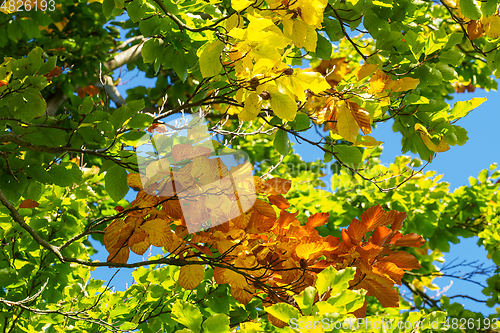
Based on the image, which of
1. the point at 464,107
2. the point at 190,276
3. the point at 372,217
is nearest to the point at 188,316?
the point at 190,276

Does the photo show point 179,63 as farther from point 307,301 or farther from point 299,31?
point 307,301

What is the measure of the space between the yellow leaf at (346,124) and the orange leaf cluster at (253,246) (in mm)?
285

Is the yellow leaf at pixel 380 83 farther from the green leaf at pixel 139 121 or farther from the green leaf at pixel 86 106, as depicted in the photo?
the green leaf at pixel 86 106

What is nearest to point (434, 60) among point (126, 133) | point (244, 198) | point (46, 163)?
point (244, 198)

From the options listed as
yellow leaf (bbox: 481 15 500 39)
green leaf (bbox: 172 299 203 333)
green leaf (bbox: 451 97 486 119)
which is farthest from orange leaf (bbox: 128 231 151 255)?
yellow leaf (bbox: 481 15 500 39)

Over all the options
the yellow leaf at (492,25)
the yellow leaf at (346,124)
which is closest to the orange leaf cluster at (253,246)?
the yellow leaf at (346,124)

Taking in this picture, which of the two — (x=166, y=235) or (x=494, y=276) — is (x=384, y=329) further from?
(x=494, y=276)

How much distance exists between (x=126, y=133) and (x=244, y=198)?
53 cm

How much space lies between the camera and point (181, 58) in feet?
5.62

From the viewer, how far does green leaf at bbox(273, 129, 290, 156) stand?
1631 mm

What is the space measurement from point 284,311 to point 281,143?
79 cm

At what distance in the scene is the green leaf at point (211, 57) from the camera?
3.77 ft

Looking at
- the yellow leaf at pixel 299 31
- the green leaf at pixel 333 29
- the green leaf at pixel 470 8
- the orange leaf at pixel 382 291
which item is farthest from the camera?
the green leaf at pixel 333 29

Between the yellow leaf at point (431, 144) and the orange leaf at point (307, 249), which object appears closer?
the orange leaf at point (307, 249)
